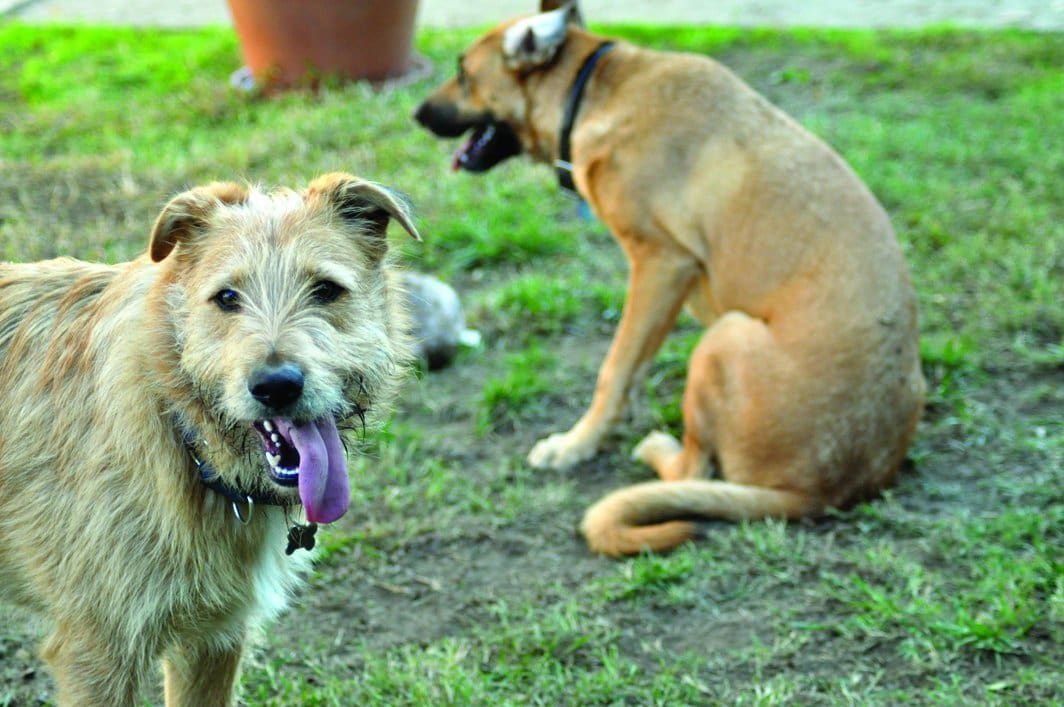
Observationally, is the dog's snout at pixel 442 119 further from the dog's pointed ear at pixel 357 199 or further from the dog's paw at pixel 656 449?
the dog's pointed ear at pixel 357 199

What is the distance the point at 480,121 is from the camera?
19.2 ft

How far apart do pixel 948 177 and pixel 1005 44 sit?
326 cm

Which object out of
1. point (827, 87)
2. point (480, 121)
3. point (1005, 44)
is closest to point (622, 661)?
point (480, 121)

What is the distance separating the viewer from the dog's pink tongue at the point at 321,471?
8.95ft

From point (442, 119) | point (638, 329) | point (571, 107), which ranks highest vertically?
point (571, 107)

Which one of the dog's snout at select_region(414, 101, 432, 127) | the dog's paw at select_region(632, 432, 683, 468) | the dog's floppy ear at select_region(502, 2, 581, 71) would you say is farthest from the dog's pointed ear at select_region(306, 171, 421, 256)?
the dog's snout at select_region(414, 101, 432, 127)

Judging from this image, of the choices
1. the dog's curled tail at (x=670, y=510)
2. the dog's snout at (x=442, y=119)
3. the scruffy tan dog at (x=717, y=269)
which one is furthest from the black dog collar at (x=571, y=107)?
the dog's curled tail at (x=670, y=510)

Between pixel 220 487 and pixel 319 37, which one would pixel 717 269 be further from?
pixel 319 37

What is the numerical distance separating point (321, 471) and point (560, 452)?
2.45 metres

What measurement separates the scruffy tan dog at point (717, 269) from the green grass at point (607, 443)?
220 mm

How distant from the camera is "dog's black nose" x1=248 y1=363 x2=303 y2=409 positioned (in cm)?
260

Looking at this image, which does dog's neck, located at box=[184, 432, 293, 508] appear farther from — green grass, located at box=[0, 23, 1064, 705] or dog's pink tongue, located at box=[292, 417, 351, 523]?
green grass, located at box=[0, 23, 1064, 705]

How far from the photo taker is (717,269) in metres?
5.10

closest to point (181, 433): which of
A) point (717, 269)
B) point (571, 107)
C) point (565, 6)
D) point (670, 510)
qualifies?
point (670, 510)
